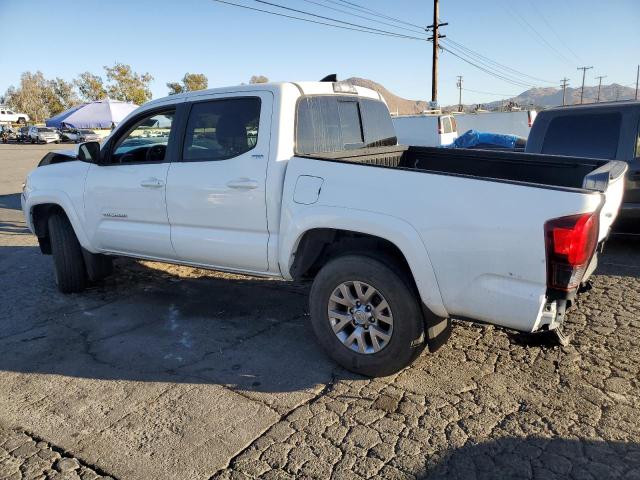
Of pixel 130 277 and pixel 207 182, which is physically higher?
pixel 207 182

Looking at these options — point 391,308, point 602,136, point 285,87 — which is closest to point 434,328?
point 391,308

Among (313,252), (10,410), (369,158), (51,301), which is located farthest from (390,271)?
(51,301)

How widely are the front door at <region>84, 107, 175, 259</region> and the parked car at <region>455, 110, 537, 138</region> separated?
71.1 ft

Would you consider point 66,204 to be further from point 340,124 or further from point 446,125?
point 446,125

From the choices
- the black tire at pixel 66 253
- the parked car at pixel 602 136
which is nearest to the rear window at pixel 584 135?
the parked car at pixel 602 136

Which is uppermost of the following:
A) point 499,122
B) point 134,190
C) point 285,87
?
point 285,87

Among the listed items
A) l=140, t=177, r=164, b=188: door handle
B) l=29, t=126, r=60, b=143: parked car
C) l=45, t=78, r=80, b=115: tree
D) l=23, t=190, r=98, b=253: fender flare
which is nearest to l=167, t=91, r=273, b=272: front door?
l=140, t=177, r=164, b=188: door handle

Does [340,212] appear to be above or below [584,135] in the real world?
below

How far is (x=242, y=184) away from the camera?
156 inches

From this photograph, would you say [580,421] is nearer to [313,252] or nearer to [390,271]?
[390,271]

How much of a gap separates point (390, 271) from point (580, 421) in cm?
140

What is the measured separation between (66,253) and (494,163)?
172 inches

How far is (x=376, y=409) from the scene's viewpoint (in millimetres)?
3189

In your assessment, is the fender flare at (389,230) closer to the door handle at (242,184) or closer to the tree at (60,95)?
the door handle at (242,184)
